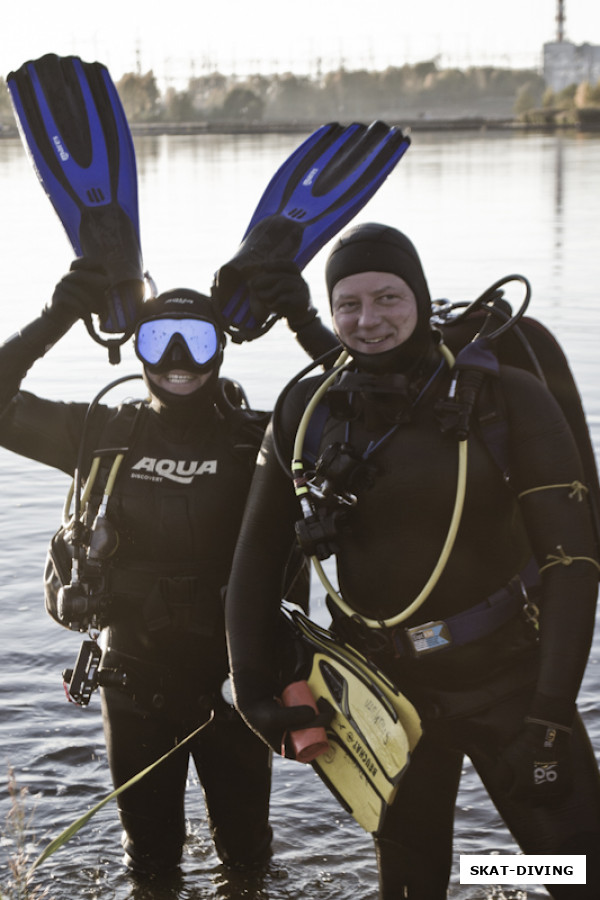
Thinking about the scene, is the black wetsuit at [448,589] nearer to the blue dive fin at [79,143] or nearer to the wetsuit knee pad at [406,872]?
the wetsuit knee pad at [406,872]

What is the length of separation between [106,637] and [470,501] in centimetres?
146

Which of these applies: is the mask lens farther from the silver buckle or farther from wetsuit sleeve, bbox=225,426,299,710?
the silver buckle

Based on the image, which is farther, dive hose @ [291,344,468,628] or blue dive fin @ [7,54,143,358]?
blue dive fin @ [7,54,143,358]

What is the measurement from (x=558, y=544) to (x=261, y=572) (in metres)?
0.78

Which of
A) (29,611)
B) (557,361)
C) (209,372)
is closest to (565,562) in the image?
(557,361)

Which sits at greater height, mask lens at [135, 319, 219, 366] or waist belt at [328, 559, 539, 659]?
mask lens at [135, 319, 219, 366]

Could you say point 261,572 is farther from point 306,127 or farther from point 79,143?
point 306,127

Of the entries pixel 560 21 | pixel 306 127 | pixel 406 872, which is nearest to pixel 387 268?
pixel 406 872

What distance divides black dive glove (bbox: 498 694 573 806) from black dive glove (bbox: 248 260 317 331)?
4.79ft

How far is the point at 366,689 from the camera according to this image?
2969 mm

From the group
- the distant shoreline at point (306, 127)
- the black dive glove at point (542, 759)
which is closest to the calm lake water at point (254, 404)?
the black dive glove at point (542, 759)

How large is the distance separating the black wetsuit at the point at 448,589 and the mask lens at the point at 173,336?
2.08 ft

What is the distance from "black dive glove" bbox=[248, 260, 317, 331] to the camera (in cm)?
371

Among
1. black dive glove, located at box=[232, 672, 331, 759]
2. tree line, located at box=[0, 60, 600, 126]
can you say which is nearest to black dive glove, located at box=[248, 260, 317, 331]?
black dive glove, located at box=[232, 672, 331, 759]
